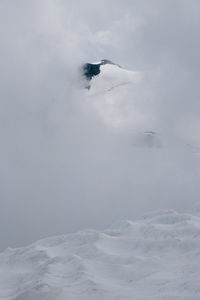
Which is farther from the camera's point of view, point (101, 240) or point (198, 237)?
point (101, 240)

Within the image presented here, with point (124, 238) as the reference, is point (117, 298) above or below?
below

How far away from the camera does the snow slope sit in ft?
35.0

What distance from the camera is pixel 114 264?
12.8m

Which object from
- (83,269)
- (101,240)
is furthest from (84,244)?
(83,269)

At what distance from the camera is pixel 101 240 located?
1499 cm

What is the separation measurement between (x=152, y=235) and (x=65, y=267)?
2.82m

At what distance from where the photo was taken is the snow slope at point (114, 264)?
10672 millimetres

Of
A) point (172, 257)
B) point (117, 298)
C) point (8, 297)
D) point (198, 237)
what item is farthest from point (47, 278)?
point (198, 237)

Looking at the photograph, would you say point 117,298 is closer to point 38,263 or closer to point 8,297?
point 8,297

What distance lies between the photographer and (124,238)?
15.0 metres

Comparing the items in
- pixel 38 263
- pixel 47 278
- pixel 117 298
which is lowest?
pixel 117 298

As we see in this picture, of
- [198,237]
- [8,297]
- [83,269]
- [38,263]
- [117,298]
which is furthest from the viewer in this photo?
[38,263]

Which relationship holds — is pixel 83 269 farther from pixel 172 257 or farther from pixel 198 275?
pixel 198 275

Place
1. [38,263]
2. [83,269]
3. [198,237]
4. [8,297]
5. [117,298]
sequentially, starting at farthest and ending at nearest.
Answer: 1. [38,263]
2. [198,237]
3. [83,269]
4. [8,297]
5. [117,298]
